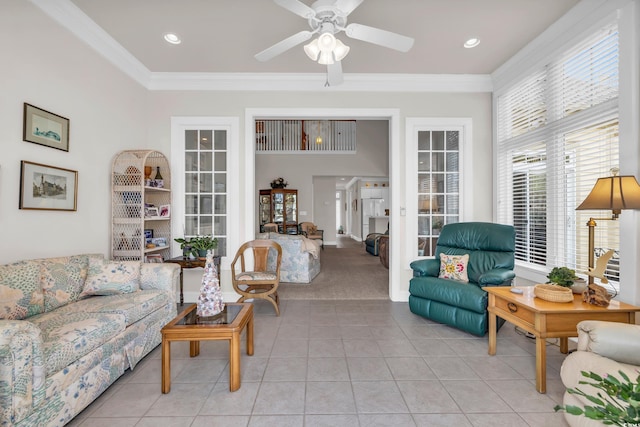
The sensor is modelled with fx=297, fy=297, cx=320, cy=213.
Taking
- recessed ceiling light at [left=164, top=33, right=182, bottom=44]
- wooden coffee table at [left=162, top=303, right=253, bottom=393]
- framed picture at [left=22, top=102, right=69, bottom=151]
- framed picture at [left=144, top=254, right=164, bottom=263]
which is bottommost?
wooden coffee table at [left=162, top=303, right=253, bottom=393]

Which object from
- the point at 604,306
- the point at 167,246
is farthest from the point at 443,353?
the point at 167,246

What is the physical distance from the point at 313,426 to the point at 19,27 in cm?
359

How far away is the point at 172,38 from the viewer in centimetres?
312

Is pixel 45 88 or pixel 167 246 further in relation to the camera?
pixel 167 246

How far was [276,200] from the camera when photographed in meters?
9.09

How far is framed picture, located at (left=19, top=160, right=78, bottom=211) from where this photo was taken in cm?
235

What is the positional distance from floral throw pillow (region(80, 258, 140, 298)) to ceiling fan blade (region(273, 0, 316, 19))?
253cm

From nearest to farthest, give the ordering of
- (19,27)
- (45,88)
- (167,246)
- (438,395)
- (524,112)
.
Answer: (438,395)
(19,27)
(45,88)
(524,112)
(167,246)

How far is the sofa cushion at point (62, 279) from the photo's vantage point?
2.26 m

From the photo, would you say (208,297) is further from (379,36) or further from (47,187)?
(379,36)

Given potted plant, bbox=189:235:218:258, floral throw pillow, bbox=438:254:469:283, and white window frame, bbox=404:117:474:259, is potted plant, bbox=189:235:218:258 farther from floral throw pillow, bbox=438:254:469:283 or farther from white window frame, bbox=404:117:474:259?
floral throw pillow, bbox=438:254:469:283

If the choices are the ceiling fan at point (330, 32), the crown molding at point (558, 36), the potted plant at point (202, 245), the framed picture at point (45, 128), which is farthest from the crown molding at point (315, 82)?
the potted plant at point (202, 245)

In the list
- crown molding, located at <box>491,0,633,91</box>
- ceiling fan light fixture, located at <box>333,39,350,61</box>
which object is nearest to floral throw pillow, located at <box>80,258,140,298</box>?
ceiling fan light fixture, located at <box>333,39,350,61</box>

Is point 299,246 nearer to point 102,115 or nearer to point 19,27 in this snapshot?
point 102,115
